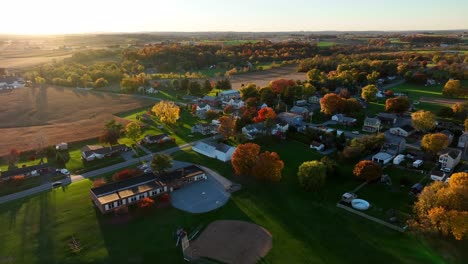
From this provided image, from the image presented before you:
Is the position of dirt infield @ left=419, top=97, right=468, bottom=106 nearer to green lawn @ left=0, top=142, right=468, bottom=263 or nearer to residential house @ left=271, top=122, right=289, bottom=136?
residential house @ left=271, top=122, right=289, bottom=136

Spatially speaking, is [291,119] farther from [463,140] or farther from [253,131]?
[463,140]

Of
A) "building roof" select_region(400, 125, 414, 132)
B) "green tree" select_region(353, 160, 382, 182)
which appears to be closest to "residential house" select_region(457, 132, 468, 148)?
"building roof" select_region(400, 125, 414, 132)

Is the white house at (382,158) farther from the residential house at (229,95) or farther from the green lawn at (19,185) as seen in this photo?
the green lawn at (19,185)

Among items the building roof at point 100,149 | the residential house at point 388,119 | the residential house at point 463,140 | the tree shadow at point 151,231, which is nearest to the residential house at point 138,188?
the tree shadow at point 151,231

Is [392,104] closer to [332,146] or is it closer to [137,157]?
[332,146]

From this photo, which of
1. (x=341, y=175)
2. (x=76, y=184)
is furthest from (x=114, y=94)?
(x=341, y=175)

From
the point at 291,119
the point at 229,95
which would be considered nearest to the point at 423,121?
the point at 291,119
